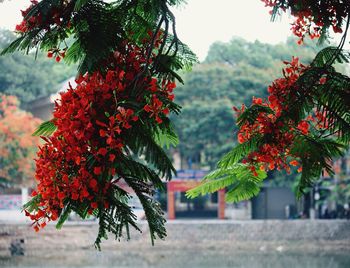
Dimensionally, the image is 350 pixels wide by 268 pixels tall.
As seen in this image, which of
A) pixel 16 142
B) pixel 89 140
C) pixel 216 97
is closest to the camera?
pixel 89 140

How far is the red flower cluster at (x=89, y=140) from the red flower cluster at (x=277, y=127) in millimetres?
556

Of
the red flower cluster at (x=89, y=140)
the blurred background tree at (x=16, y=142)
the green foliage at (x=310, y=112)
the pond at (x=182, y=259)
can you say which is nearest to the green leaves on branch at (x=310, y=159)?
the green foliage at (x=310, y=112)

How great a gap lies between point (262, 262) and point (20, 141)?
668cm

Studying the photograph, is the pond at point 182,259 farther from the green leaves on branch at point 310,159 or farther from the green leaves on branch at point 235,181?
the green leaves on branch at point 310,159

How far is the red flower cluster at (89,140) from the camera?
7.39 ft

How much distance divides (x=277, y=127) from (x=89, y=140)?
81 centimetres

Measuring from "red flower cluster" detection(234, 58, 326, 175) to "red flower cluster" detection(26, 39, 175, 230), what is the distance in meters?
0.56

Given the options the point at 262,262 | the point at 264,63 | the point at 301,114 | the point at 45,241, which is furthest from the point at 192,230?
the point at 301,114

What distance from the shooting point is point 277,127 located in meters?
2.78

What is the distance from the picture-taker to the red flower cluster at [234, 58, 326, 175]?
2.78 meters

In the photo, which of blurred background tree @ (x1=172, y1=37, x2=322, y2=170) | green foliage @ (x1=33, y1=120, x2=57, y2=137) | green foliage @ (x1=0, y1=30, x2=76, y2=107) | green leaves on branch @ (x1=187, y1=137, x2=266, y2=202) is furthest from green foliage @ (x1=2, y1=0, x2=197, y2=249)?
blurred background tree @ (x1=172, y1=37, x2=322, y2=170)

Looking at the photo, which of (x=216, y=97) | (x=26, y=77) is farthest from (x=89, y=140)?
(x=216, y=97)

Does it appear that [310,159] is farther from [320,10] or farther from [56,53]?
[56,53]

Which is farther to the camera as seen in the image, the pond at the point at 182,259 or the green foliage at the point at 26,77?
the green foliage at the point at 26,77
